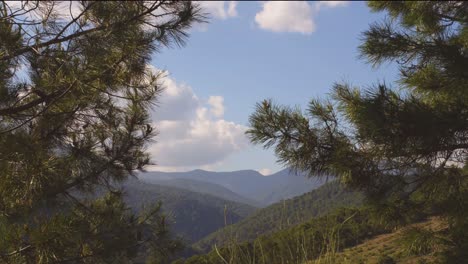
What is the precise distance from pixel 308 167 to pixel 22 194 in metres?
3.11

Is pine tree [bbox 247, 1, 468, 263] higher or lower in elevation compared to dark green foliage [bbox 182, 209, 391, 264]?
higher

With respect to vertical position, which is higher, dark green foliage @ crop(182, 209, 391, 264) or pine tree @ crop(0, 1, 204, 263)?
pine tree @ crop(0, 1, 204, 263)

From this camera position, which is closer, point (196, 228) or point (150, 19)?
point (150, 19)

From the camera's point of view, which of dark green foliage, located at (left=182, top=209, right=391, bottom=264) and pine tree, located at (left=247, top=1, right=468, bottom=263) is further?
pine tree, located at (left=247, top=1, right=468, bottom=263)

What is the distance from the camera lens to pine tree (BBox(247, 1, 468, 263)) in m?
4.16

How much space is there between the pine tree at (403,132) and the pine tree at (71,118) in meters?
1.61

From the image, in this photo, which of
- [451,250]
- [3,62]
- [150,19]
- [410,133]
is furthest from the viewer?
[451,250]

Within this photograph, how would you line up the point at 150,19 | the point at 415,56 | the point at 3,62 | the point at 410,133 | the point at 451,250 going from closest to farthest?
the point at 150,19 → the point at 3,62 → the point at 410,133 → the point at 451,250 → the point at 415,56

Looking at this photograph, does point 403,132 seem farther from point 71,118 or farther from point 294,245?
point 71,118

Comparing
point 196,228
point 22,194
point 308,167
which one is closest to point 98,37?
point 22,194

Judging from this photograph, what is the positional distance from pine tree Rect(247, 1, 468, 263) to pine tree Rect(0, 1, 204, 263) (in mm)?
1607

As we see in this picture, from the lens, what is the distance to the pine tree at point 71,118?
3.27m

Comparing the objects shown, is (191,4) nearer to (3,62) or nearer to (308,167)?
(3,62)

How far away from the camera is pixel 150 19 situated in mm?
3447
